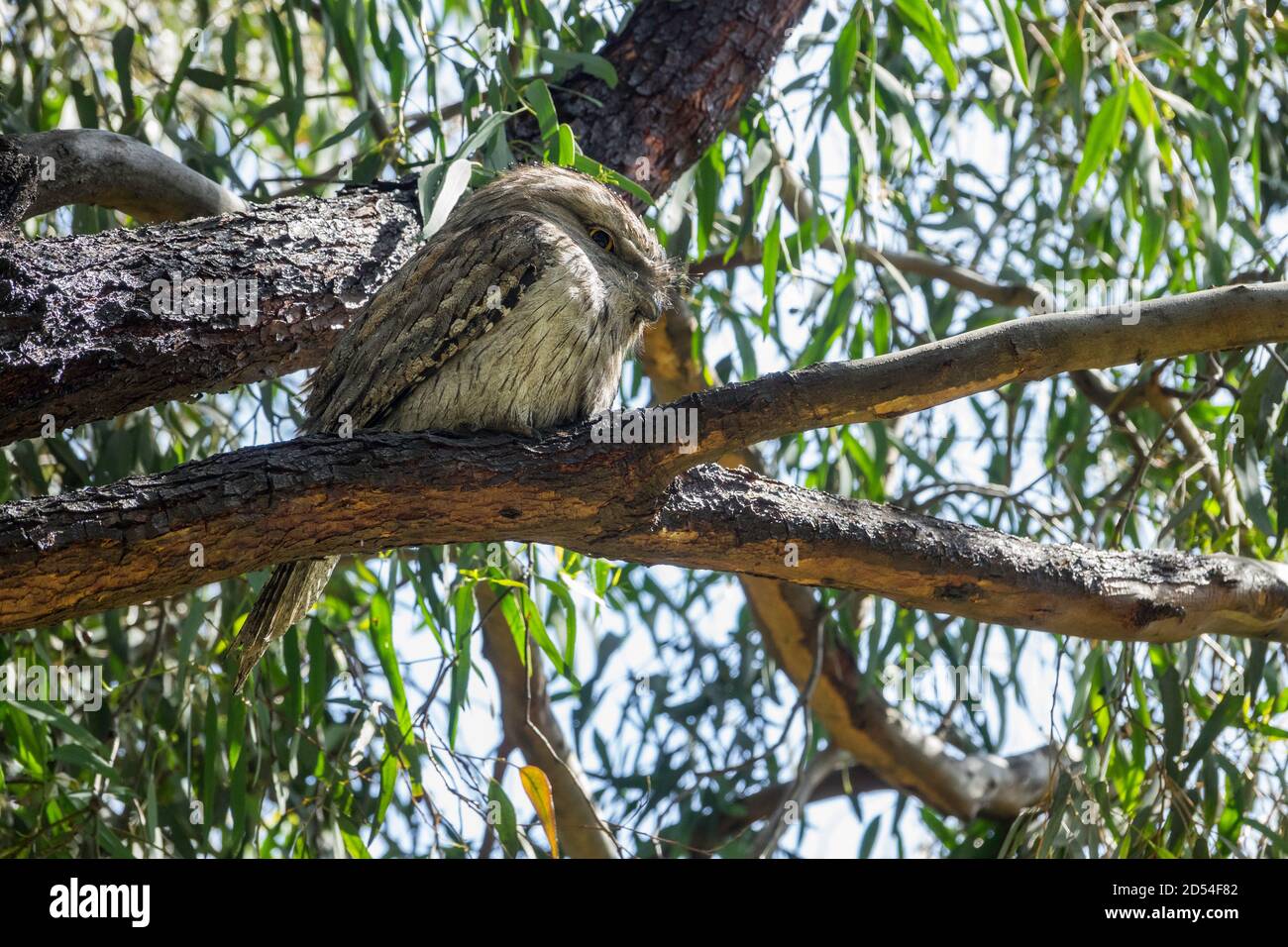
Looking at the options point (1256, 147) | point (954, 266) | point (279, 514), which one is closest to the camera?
point (279, 514)

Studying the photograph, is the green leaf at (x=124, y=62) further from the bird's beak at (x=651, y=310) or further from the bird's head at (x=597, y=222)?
the bird's beak at (x=651, y=310)

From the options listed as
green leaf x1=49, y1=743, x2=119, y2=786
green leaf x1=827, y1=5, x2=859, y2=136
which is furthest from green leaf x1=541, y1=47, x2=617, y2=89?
green leaf x1=49, y1=743, x2=119, y2=786

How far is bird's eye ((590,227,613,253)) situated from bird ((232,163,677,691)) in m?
0.10

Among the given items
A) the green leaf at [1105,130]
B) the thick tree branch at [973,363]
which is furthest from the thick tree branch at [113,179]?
the green leaf at [1105,130]

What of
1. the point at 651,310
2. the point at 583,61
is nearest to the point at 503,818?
the point at 651,310

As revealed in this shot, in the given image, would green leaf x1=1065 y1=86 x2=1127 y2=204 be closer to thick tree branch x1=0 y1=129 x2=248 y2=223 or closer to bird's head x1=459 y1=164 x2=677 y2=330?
bird's head x1=459 y1=164 x2=677 y2=330

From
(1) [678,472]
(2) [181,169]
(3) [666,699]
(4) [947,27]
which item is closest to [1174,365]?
(4) [947,27]

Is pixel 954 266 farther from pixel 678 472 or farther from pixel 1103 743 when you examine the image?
pixel 678 472

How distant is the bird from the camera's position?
2.52 meters

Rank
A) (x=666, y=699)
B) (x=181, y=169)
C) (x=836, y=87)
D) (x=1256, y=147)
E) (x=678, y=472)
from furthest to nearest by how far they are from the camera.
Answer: (x=666, y=699)
(x=1256, y=147)
(x=836, y=87)
(x=181, y=169)
(x=678, y=472)

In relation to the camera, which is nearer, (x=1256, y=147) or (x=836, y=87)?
(x=836, y=87)

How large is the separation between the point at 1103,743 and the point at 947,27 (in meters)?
1.92

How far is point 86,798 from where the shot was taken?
3336 mm

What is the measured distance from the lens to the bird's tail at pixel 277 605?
2.45 meters
